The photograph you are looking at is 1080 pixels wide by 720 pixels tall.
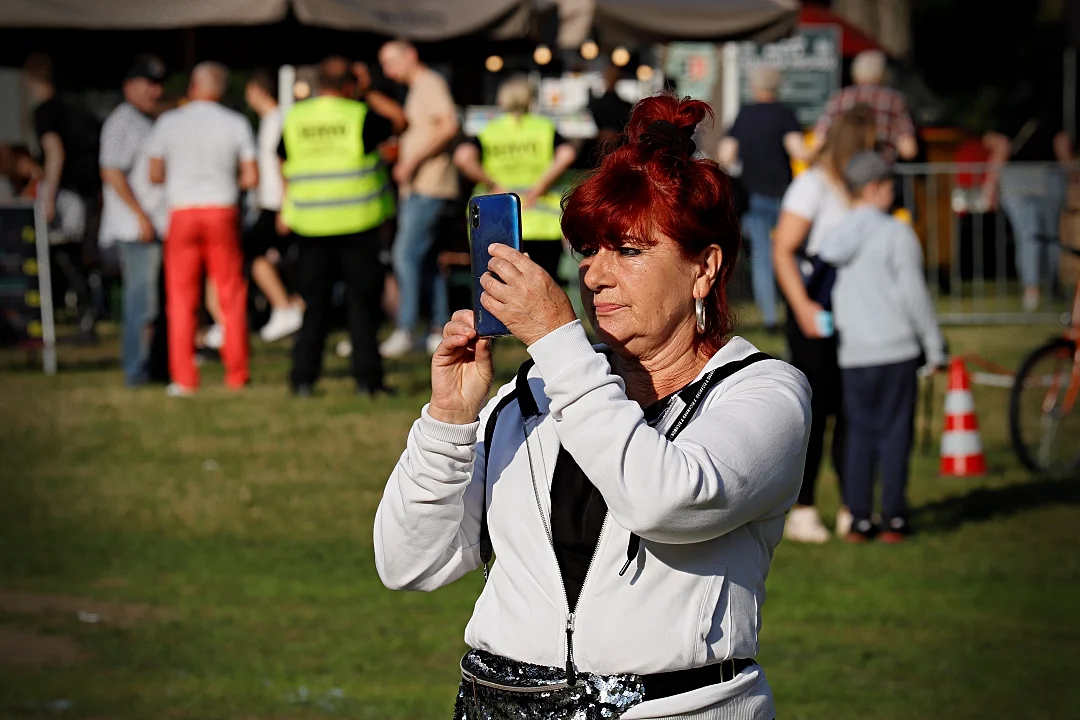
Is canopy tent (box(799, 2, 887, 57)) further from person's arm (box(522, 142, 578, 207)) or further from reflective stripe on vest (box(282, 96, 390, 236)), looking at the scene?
reflective stripe on vest (box(282, 96, 390, 236))

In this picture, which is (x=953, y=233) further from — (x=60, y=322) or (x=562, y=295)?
(x=562, y=295)

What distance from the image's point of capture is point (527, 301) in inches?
102

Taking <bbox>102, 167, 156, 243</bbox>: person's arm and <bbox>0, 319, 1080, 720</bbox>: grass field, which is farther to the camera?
<bbox>102, 167, 156, 243</bbox>: person's arm

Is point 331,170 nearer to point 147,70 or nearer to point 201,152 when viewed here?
point 201,152

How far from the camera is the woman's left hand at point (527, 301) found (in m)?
2.59

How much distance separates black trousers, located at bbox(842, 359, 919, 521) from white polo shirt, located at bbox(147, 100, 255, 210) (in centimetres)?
568

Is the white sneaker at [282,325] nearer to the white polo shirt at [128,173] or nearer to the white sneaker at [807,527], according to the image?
the white polo shirt at [128,173]

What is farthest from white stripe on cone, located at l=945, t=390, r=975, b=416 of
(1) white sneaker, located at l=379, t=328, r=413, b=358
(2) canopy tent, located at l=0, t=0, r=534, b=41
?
(1) white sneaker, located at l=379, t=328, r=413, b=358

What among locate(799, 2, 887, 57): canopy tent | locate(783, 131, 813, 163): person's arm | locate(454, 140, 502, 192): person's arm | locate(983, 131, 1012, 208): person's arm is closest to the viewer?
locate(454, 140, 502, 192): person's arm

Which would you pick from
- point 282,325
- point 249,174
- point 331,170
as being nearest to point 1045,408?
point 331,170

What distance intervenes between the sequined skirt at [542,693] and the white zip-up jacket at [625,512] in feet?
0.06

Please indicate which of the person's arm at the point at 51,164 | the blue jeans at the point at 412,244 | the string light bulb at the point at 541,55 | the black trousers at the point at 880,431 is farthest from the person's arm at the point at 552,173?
the black trousers at the point at 880,431

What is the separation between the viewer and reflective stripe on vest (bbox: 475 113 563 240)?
13.3 meters

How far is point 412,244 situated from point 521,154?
4.43 ft
